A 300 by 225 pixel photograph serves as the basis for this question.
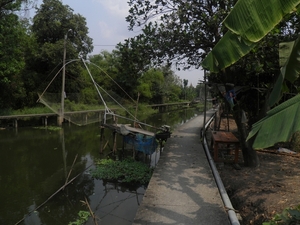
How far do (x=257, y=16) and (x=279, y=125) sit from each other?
2.72 ft

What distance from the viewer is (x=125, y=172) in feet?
21.2

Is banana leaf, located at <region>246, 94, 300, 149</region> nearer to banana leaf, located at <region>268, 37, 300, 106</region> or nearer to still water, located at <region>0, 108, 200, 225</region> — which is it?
banana leaf, located at <region>268, 37, 300, 106</region>

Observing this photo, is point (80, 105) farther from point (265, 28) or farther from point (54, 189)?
point (265, 28)

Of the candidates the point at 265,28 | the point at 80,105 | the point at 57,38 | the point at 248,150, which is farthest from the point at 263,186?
the point at 57,38

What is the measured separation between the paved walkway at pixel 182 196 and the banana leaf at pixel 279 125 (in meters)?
1.32

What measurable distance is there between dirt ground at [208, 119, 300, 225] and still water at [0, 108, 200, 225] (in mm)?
1864

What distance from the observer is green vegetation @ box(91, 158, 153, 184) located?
6160 millimetres

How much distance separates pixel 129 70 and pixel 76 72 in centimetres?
1249

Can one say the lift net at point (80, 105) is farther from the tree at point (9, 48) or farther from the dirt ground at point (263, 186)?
the dirt ground at point (263, 186)

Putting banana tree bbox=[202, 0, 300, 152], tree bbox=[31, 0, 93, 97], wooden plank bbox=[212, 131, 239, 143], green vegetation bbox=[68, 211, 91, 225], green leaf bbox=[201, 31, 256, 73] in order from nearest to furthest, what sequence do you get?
banana tree bbox=[202, 0, 300, 152]
green leaf bbox=[201, 31, 256, 73]
green vegetation bbox=[68, 211, 91, 225]
wooden plank bbox=[212, 131, 239, 143]
tree bbox=[31, 0, 93, 97]

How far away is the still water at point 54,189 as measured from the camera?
4.76 m

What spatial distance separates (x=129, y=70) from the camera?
5.72m

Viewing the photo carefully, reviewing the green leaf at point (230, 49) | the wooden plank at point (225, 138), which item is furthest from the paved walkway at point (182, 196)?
the green leaf at point (230, 49)

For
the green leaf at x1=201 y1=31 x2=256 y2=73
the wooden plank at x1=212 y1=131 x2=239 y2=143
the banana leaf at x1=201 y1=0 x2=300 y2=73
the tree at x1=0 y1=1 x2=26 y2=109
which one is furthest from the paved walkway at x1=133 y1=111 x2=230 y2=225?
the tree at x1=0 y1=1 x2=26 y2=109
